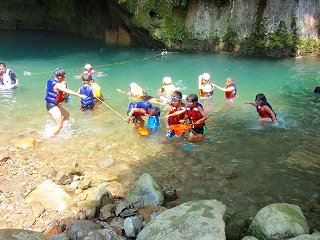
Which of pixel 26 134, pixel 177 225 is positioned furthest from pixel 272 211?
pixel 26 134

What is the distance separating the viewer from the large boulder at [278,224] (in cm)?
399

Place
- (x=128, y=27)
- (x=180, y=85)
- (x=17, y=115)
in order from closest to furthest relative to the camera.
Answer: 1. (x=17, y=115)
2. (x=180, y=85)
3. (x=128, y=27)

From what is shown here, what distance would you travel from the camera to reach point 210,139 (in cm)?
759

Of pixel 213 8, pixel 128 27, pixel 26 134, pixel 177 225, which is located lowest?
pixel 26 134

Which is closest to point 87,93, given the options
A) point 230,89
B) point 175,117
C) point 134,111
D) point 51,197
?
point 134,111

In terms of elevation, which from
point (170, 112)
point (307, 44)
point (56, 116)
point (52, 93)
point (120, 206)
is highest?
point (307, 44)

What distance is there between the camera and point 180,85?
12.1 m

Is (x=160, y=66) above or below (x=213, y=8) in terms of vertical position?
below

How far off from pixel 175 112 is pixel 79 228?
153 inches

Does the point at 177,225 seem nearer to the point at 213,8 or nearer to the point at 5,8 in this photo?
the point at 213,8

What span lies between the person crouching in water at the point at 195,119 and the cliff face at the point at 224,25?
11.3 metres

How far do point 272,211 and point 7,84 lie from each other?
10.0 metres

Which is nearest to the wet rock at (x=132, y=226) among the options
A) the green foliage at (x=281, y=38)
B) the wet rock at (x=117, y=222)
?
the wet rock at (x=117, y=222)

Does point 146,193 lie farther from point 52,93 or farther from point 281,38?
point 281,38
